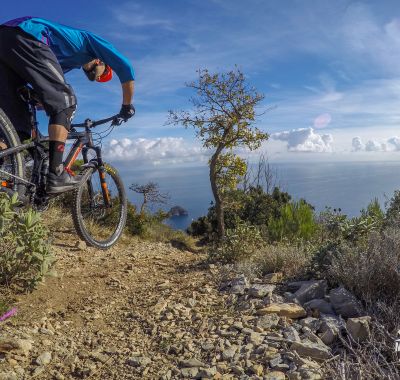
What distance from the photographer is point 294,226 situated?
815 centimetres

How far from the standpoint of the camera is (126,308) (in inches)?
137

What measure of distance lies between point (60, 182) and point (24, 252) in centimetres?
76

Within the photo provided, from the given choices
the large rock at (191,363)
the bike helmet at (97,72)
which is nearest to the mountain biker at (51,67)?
the bike helmet at (97,72)

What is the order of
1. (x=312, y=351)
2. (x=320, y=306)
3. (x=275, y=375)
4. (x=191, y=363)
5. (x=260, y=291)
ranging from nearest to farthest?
(x=275, y=375) < (x=191, y=363) < (x=312, y=351) < (x=320, y=306) < (x=260, y=291)

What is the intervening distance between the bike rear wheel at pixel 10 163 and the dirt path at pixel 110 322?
94cm

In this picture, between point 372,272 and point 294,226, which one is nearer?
point 372,272

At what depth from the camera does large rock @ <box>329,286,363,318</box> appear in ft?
10.4

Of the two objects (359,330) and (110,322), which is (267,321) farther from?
(110,322)

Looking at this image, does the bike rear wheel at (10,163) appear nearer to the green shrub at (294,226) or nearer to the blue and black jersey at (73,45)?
the blue and black jersey at (73,45)

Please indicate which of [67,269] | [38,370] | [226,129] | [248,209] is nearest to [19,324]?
[38,370]

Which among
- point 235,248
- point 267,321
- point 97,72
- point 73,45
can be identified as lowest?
point 267,321

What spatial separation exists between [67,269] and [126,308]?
1.29 m

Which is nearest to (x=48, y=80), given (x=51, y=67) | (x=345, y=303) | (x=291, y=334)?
(x=51, y=67)

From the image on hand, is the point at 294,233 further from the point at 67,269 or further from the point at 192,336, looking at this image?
the point at 192,336
